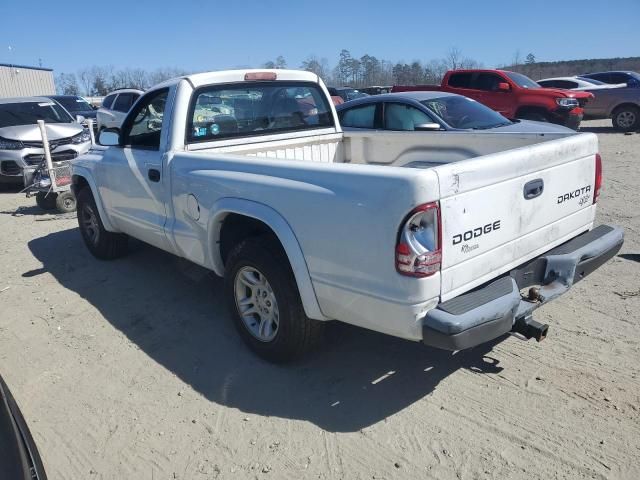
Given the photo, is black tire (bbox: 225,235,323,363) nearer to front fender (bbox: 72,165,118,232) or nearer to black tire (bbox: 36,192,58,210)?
front fender (bbox: 72,165,118,232)

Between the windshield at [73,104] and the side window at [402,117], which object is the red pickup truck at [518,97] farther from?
the windshield at [73,104]

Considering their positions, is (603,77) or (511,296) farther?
(603,77)

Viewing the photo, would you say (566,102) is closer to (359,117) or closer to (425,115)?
(425,115)

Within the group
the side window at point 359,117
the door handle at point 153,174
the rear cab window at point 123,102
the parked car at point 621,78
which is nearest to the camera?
the door handle at point 153,174

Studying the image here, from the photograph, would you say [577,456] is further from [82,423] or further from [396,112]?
[396,112]

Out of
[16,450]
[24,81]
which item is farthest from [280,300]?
[24,81]

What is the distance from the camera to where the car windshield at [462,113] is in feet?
26.2

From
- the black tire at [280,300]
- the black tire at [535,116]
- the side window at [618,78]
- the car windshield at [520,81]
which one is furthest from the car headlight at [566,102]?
the black tire at [280,300]

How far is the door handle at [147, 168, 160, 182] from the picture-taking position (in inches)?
164

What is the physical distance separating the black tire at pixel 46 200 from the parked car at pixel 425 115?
197 inches

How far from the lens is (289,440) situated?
282 centimetres

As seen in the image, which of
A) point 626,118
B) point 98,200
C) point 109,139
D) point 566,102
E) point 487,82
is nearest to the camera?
point 109,139

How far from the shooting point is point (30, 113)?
11.1 m

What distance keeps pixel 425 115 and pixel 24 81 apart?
1407 inches
